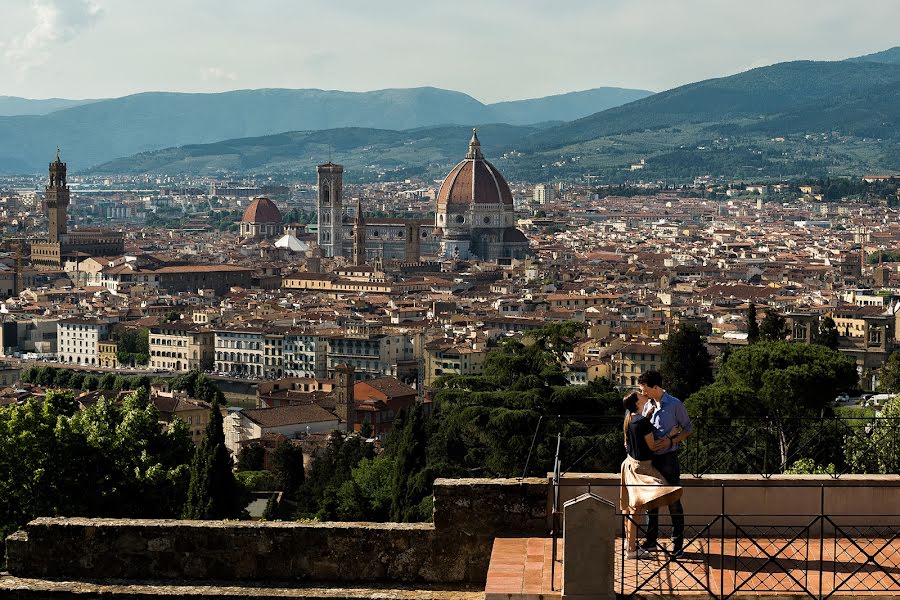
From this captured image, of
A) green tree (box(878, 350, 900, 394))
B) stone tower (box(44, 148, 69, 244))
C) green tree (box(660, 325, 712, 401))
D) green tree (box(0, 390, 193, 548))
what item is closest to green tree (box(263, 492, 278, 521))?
green tree (box(660, 325, 712, 401))

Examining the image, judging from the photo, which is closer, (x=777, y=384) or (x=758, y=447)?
(x=758, y=447)

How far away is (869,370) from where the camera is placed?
126 ft

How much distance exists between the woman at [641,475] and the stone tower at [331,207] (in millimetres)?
94994

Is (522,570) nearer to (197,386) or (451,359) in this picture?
(197,386)

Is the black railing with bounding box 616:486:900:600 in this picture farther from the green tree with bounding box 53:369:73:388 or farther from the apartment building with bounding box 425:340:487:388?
the green tree with bounding box 53:369:73:388

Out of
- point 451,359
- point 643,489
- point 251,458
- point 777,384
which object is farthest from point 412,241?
point 643,489

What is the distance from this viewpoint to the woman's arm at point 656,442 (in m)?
5.23

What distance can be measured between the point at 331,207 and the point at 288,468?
7254 cm

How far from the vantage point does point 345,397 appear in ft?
127

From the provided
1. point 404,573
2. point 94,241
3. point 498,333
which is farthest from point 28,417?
point 94,241

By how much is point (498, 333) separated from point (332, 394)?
35.4 ft

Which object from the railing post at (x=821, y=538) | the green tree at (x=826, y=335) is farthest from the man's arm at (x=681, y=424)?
the green tree at (x=826, y=335)

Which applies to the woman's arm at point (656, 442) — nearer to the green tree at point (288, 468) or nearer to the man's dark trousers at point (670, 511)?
the man's dark trousers at point (670, 511)

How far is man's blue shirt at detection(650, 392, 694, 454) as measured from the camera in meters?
5.29
